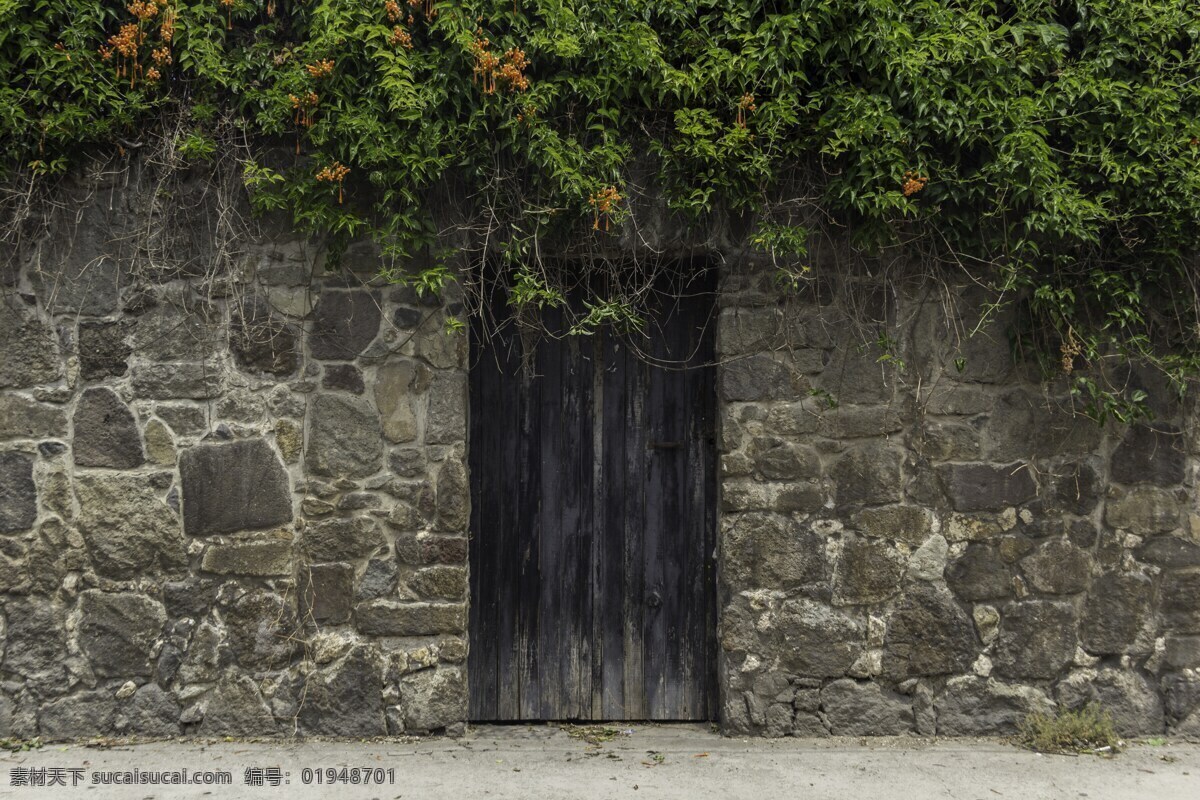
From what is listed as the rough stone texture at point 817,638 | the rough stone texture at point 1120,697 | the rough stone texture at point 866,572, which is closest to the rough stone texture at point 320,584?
the rough stone texture at point 817,638

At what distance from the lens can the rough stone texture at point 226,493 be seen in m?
4.08

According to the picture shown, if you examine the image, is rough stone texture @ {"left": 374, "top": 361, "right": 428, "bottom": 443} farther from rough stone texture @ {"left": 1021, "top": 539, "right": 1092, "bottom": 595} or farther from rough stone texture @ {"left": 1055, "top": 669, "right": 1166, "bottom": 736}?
rough stone texture @ {"left": 1055, "top": 669, "right": 1166, "bottom": 736}

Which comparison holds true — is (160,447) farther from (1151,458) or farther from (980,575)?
(1151,458)

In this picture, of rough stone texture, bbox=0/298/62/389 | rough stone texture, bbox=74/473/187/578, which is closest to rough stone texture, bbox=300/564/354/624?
rough stone texture, bbox=74/473/187/578

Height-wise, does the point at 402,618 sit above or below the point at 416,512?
below

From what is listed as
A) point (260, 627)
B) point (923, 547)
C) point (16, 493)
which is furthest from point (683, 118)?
point (16, 493)

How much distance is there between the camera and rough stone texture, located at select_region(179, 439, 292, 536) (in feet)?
13.4

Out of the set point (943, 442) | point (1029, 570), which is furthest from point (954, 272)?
point (1029, 570)

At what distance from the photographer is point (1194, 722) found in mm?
4148

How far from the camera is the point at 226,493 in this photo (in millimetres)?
4082

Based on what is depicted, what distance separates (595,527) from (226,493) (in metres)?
1.53

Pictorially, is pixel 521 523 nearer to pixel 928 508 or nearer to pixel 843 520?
pixel 843 520

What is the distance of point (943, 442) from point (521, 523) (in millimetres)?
1804

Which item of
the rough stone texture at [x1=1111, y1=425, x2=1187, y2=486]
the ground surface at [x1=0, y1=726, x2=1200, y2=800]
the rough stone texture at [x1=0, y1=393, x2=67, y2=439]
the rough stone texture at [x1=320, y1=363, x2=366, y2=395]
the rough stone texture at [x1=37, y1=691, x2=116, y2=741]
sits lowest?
the ground surface at [x1=0, y1=726, x2=1200, y2=800]
